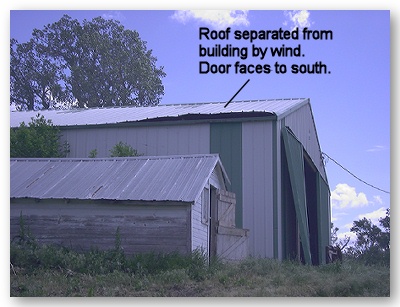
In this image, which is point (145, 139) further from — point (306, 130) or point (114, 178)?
point (306, 130)

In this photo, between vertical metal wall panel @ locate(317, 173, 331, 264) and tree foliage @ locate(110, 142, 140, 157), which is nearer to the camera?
tree foliage @ locate(110, 142, 140, 157)

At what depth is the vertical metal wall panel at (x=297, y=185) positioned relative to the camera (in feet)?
59.5

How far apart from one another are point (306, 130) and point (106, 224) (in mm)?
7490

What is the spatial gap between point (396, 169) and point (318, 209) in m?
9.04

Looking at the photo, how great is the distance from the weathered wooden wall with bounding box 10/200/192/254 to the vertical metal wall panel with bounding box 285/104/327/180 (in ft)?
17.7

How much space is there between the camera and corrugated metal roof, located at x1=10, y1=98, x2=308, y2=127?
1892cm

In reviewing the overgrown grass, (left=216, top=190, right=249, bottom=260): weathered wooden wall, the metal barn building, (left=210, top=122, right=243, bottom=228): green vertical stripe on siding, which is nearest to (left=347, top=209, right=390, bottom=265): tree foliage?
the overgrown grass

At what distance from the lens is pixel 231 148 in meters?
18.9

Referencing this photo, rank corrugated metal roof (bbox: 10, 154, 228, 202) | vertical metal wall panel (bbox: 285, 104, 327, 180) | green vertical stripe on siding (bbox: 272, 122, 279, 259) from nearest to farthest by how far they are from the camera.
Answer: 1. corrugated metal roof (bbox: 10, 154, 228, 202)
2. green vertical stripe on siding (bbox: 272, 122, 279, 259)
3. vertical metal wall panel (bbox: 285, 104, 327, 180)

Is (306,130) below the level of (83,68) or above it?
below

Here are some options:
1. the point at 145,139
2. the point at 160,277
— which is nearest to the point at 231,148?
the point at 145,139

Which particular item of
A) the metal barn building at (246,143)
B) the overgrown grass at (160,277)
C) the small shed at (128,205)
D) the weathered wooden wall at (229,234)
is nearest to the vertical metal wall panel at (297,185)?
the metal barn building at (246,143)

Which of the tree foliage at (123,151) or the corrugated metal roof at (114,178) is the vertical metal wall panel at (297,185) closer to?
the corrugated metal roof at (114,178)

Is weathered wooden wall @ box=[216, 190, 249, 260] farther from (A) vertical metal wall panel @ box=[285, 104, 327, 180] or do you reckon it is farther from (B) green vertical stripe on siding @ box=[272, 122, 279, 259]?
(A) vertical metal wall panel @ box=[285, 104, 327, 180]
